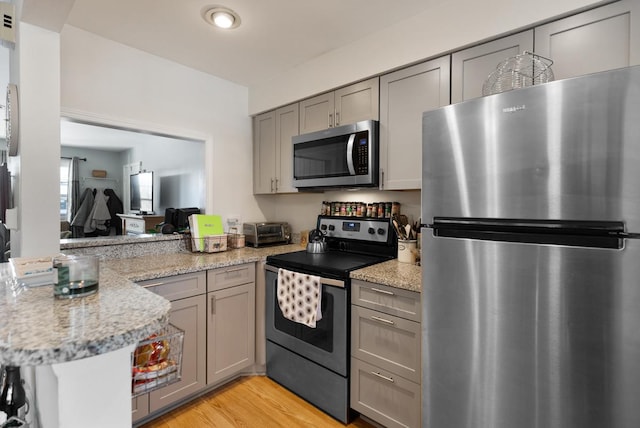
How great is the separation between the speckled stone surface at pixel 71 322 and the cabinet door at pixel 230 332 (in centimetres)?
133

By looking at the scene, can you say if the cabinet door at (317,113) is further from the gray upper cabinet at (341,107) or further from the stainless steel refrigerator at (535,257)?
the stainless steel refrigerator at (535,257)

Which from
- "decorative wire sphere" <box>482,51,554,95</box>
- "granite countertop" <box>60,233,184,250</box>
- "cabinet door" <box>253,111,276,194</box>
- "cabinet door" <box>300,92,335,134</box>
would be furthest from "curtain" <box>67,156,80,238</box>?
"decorative wire sphere" <box>482,51,554,95</box>

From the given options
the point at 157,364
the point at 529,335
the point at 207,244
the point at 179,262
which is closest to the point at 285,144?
the point at 207,244

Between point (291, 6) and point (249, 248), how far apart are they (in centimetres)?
181

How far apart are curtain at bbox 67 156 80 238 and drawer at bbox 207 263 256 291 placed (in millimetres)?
5263

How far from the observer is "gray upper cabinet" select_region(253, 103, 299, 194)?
2.76 meters

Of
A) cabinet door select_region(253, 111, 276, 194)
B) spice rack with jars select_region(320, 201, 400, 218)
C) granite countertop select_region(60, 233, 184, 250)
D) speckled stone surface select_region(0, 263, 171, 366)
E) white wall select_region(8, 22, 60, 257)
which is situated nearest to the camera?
speckled stone surface select_region(0, 263, 171, 366)

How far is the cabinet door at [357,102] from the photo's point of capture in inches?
86.2

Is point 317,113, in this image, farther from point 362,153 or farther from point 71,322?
point 71,322

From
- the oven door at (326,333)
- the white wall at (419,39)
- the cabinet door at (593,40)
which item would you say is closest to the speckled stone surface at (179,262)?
the oven door at (326,333)

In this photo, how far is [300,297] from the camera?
81.4 inches

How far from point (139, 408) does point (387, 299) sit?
59.7 inches

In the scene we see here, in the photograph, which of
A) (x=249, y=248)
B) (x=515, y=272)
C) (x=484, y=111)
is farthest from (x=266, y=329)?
(x=484, y=111)

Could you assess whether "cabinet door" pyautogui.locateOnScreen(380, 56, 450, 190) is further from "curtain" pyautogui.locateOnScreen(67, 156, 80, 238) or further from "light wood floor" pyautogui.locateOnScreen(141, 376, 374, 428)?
"curtain" pyautogui.locateOnScreen(67, 156, 80, 238)
